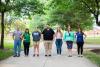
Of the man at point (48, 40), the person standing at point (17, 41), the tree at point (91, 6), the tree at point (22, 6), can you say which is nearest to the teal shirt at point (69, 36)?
the man at point (48, 40)

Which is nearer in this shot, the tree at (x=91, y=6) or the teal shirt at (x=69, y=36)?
the teal shirt at (x=69, y=36)

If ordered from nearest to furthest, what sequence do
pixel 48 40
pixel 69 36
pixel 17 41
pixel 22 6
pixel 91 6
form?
pixel 17 41 < pixel 69 36 < pixel 48 40 < pixel 22 6 < pixel 91 6

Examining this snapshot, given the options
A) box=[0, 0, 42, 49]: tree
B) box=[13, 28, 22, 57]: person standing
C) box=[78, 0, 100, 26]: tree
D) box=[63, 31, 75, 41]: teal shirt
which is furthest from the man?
box=[78, 0, 100, 26]: tree

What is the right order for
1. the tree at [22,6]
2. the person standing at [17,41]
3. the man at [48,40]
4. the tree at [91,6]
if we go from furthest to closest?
the tree at [91,6] → the tree at [22,6] → the man at [48,40] → the person standing at [17,41]

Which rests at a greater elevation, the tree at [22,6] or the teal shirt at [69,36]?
the tree at [22,6]

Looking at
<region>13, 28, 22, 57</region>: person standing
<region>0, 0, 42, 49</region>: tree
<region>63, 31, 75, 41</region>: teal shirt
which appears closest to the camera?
<region>13, 28, 22, 57</region>: person standing

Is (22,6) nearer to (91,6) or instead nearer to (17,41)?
(91,6)

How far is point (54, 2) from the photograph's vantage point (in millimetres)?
37750

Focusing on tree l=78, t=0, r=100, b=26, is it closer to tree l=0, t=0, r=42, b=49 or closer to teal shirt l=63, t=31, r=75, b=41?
tree l=0, t=0, r=42, b=49

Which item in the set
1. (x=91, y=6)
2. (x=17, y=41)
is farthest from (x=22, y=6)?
(x=17, y=41)

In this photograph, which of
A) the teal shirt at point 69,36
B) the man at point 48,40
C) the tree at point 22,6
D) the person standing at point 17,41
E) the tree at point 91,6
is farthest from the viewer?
the tree at point 91,6

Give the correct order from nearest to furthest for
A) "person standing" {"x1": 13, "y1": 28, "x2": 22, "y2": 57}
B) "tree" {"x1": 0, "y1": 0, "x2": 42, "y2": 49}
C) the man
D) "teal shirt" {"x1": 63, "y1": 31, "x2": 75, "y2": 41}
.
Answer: "person standing" {"x1": 13, "y1": 28, "x2": 22, "y2": 57} < "teal shirt" {"x1": 63, "y1": 31, "x2": 75, "y2": 41} < the man < "tree" {"x1": 0, "y1": 0, "x2": 42, "y2": 49}

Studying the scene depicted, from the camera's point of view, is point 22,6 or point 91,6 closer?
point 22,6

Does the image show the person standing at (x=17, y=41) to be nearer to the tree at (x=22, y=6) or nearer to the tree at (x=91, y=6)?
the tree at (x=22, y=6)
